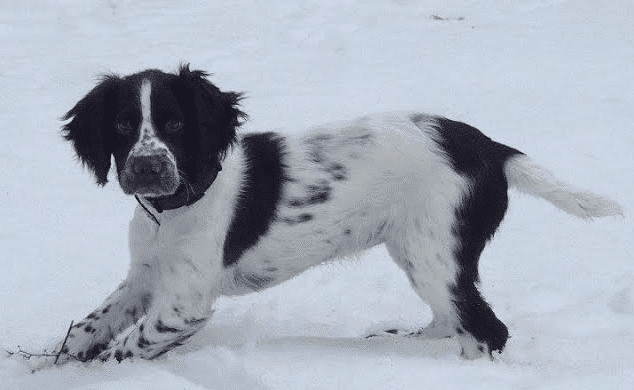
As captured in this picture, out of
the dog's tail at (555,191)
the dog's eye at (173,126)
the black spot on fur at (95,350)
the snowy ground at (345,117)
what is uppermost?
the dog's eye at (173,126)

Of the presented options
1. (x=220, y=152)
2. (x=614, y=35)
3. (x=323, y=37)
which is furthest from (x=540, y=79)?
→ (x=220, y=152)

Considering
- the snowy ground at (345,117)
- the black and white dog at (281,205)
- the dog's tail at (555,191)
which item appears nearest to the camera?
the snowy ground at (345,117)

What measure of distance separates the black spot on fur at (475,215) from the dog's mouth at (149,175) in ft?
3.19

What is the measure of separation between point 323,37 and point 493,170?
4.54 m

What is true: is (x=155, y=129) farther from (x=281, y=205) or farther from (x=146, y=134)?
(x=281, y=205)

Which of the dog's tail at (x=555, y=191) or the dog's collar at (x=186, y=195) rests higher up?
the dog's collar at (x=186, y=195)

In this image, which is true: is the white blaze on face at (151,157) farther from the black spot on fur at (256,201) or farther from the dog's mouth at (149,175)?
the black spot on fur at (256,201)

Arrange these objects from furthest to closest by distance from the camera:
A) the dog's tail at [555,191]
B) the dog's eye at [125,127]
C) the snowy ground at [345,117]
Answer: the dog's tail at [555,191]
the dog's eye at [125,127]
the snowy ground at [345,117]

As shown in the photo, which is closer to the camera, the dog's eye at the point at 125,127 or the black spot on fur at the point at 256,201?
the dog's eye at the point at 125,127

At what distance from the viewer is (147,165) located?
3010 millimetres

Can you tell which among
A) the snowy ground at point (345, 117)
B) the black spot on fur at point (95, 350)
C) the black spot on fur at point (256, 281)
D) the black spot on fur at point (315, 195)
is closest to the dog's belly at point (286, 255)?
the black spot on fur at point (256, 281)

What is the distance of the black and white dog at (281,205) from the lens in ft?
10.7

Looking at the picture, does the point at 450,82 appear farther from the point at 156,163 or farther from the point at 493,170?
the point at 156,163

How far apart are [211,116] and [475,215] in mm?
950
